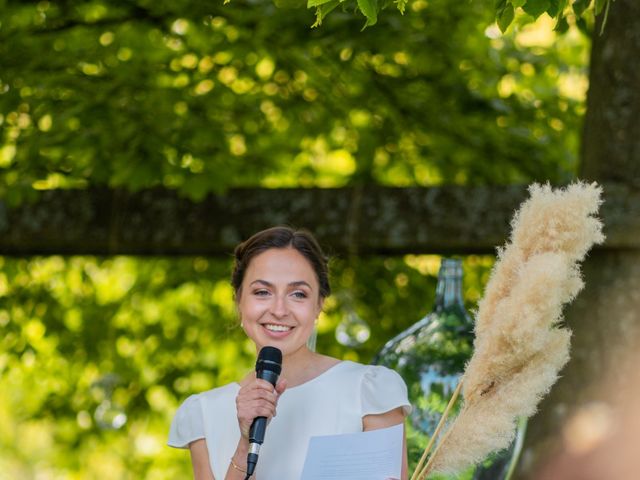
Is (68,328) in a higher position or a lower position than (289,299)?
higher

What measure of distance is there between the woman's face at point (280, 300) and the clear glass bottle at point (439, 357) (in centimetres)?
58

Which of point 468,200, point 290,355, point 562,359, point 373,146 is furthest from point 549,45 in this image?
point 562,359

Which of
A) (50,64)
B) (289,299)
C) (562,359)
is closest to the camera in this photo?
(562,359)

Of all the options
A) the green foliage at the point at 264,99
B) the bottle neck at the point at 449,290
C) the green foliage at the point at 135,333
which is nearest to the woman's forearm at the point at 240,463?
the bottle neck at the point at 449,290

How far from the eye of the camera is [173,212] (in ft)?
14.7

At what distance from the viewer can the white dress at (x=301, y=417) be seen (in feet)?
8.22

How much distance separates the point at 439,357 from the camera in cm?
302

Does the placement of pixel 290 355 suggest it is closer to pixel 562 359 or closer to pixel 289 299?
pixel 289 299

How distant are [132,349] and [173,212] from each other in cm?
174

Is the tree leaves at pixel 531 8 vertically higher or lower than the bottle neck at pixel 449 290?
higher

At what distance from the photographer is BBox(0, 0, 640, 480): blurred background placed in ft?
14.6

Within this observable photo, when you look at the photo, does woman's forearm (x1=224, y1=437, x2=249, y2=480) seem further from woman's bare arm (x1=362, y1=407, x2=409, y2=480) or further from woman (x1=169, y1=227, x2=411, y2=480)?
woman's bare arm (x1=362, y1=407, x2=409, y2=480)

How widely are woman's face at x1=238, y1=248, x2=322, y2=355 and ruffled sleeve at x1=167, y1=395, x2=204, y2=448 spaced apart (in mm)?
284

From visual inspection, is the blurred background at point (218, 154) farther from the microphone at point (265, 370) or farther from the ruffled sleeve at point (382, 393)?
the microphone at point (265, 370)
